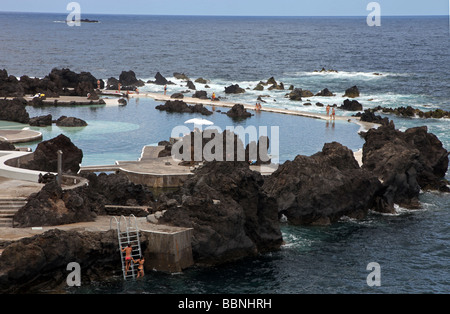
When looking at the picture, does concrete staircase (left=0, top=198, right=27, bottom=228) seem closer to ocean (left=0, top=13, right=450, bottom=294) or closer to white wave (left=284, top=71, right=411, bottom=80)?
ocean (left=0, top=13, right=450, bottom=294)

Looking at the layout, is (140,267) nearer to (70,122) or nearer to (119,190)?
(119,190)

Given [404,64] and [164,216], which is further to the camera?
[404,64]

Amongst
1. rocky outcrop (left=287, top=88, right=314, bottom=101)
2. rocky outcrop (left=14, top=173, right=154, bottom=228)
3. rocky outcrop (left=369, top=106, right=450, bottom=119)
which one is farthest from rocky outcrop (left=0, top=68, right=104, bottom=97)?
rocky outcrop (left=14, top=173, right=154, bottom=228)

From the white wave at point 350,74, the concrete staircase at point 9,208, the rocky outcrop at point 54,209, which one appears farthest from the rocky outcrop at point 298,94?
the concrete staircase at point 9,208

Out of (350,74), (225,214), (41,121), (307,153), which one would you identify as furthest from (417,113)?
(350,74)

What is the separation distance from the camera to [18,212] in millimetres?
35906

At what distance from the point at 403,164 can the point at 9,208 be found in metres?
26.3

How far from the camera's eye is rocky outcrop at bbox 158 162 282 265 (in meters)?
36.3

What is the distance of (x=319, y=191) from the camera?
45.3 meters
